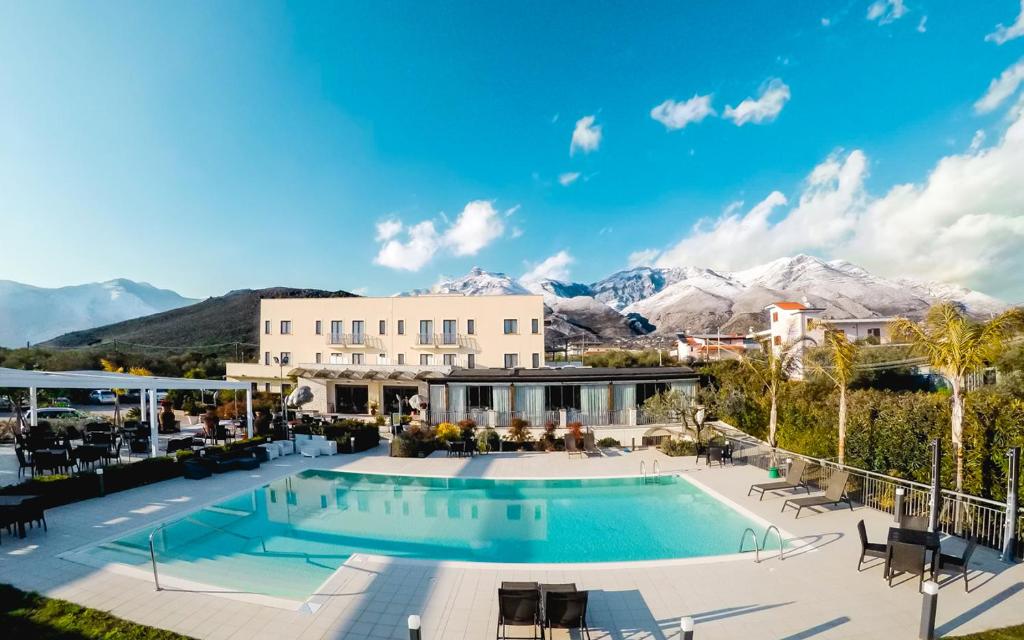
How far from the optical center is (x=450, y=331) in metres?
32.7

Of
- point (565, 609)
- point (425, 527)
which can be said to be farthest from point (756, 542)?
point (425, 527)

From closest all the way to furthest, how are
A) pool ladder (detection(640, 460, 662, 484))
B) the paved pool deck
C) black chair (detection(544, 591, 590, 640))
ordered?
1. black chair (detection(544, 591, 590, 640))
2. the paved pool deck
3. pool ladder (detection(640, 460, 662, 484))

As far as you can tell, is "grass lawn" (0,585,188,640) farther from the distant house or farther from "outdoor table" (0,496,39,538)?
the distant house

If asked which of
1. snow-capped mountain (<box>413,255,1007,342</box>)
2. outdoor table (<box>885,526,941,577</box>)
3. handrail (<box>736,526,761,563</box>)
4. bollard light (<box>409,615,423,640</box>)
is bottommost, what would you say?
handrail (<box>736,526,761,563</box>)

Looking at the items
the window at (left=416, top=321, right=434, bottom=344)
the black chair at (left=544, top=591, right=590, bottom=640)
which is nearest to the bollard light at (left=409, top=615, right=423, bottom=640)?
the black chair at (left=544, top=591, right=590, bottom=640)

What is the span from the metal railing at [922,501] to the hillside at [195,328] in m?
90.0

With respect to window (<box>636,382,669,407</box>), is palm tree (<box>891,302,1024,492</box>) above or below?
above

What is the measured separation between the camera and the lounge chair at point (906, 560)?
6.72m

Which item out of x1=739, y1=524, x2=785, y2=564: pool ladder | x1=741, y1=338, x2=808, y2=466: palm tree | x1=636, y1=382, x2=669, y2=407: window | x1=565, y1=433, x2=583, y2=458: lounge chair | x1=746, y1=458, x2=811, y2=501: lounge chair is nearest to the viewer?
x1=739, y1=524, x2=785, y2=564: pool ladder

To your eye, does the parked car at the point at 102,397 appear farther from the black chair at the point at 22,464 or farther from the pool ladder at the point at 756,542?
the pool ladder at the point at 756,542

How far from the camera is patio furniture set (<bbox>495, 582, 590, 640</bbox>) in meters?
5.60

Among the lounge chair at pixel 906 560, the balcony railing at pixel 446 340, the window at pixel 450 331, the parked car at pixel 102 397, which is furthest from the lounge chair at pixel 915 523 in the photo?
the parked car at pixel 102 397

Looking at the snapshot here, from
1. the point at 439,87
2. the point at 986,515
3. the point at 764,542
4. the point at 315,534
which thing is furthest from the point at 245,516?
the point at 439,87

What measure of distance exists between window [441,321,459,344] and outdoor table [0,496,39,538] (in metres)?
24.1
